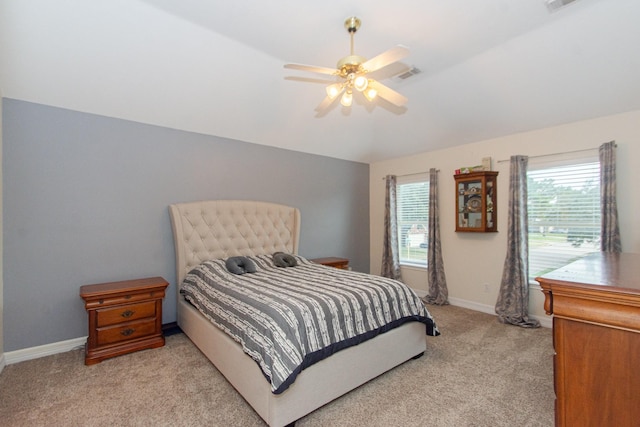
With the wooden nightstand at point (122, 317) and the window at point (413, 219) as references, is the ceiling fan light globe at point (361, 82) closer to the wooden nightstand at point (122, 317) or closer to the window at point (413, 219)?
the wooden nightstand at point (122, 317)

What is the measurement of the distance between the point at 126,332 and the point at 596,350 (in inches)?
140

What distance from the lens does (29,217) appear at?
2.94 meters

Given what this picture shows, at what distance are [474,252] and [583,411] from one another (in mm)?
3785

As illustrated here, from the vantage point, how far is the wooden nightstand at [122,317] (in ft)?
9.27

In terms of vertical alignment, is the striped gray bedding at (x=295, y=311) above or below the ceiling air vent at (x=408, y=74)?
below

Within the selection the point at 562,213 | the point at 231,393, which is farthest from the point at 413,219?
the point at 231,393

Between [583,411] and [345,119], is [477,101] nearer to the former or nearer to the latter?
[345,119]

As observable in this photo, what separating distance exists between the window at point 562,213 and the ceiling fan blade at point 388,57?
2886 millimetres

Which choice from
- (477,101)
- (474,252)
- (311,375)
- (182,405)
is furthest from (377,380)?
(477,101)

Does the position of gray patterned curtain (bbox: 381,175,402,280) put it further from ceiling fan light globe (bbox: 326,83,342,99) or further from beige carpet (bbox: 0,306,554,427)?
ceiling fan light globe (bbox: 326,83,342,99)

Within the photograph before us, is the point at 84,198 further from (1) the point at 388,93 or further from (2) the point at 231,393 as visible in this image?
(1) the point at 388,93

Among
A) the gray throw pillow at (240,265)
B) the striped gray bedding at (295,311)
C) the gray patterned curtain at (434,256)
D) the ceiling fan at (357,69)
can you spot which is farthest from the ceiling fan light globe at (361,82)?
the gray patterned curtain at (434,256)

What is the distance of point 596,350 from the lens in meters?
0.99

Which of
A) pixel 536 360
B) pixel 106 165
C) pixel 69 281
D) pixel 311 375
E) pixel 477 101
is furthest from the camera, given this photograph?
pixel 477 101
